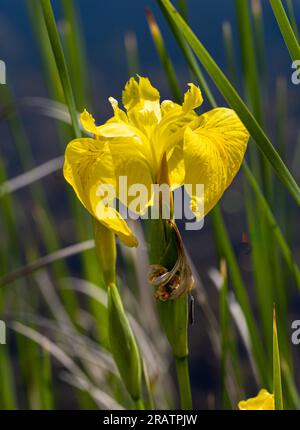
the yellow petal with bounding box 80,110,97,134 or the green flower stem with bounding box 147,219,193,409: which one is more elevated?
the yellow petal with bounding box 80,110,97,134

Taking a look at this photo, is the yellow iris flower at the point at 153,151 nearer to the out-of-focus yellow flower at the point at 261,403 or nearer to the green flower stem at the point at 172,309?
the green flower stem at the point at 172,309

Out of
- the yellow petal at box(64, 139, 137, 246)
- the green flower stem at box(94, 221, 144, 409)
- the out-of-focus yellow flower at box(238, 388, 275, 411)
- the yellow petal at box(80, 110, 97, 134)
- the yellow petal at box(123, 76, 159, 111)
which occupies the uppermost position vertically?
the yellow petal at box(123, 76, 159, 111)

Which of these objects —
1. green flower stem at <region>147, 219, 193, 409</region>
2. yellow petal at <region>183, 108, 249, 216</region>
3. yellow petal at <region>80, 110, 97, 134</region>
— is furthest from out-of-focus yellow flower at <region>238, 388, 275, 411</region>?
yellow petal at <region>80, 110, 97, 134</region>

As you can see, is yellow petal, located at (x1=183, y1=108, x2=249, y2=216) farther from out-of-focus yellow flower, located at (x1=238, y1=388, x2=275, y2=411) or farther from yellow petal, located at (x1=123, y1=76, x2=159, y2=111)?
out-of-focus yellow flower, located at (x1=238, y1=388, x2=275, y2=411)
